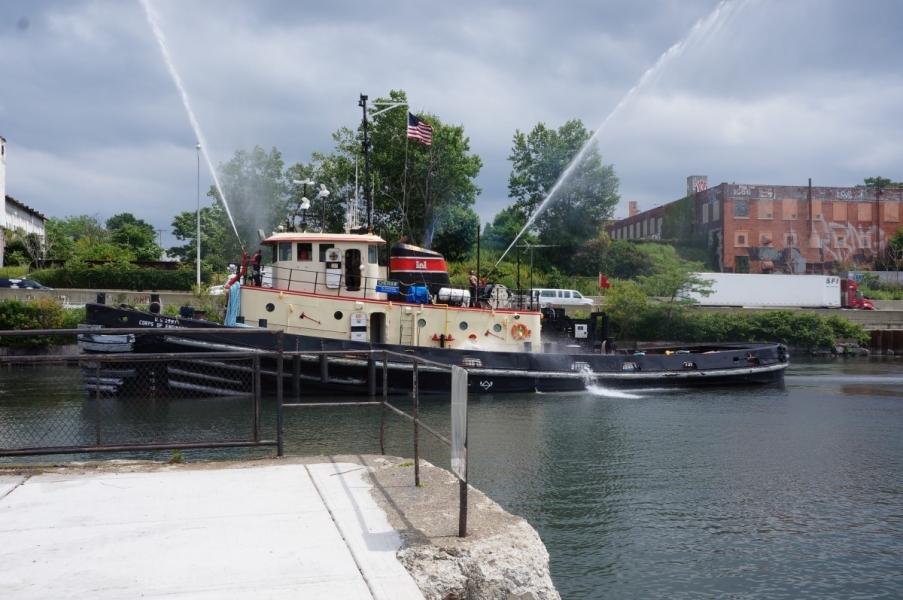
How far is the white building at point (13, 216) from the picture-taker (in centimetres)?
5260

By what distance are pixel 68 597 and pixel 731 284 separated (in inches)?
1815

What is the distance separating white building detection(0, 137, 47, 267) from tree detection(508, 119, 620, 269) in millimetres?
33285

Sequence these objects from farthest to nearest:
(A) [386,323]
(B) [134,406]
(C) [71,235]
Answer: (C) [71,235], (A) [386,323], (B) [134,406]

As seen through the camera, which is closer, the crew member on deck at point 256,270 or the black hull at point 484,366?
the black hull at point 484,366

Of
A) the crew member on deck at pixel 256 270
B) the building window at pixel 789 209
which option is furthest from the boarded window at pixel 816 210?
the crew member on deck at pixel 256 270

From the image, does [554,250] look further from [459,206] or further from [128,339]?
[128,339]

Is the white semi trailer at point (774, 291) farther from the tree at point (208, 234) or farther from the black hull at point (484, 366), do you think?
the tree at point (208, 234)

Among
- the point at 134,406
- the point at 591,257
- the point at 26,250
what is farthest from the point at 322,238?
the point at 26,250

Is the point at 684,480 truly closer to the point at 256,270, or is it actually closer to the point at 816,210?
the point at 256,270

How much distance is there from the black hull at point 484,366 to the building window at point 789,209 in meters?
34.5

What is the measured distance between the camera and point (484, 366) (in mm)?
21594

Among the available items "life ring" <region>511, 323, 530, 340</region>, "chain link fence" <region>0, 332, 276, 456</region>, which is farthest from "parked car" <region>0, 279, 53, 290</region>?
"life ring" <region>511, 323, 530, 340</region>

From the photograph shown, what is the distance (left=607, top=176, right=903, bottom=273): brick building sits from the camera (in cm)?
5734

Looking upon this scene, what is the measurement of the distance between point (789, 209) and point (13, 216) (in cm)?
Result: 5574
